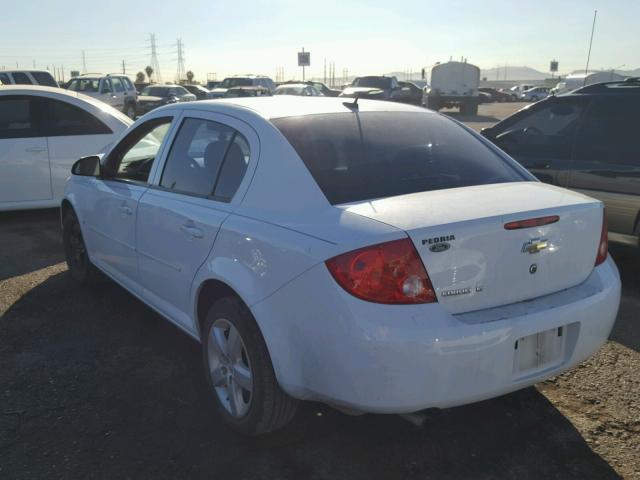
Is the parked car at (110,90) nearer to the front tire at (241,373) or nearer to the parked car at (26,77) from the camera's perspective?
the parked car at (26,77)

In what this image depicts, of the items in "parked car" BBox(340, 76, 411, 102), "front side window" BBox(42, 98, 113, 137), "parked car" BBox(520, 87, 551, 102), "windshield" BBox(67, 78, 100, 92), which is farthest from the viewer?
"parked car" BBox(520, 87, 551, 102)

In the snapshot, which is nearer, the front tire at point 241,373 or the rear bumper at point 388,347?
the rear bumper at point 388,347

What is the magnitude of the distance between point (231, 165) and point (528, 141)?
3.60 meters

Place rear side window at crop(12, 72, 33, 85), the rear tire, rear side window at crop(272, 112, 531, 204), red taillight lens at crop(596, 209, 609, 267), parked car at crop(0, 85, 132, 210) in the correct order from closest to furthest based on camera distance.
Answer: rear side window at crop(272, 112, 531, 204) → red taillight lens at crop(596, 209, 609, 267) → the rear tire → parked car at crop(0, 85, 132, 210) → rear side window at crop(12, 72, 33, 85)

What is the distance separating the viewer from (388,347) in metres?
2.25

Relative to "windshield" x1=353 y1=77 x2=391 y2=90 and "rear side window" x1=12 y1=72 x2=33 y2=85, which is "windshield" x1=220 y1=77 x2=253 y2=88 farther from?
"rear side window" x1=12 y1=72 x2=33 y2=85

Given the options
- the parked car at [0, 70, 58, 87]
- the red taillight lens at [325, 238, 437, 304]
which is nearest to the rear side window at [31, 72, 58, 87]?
the parked car at [0, 70, 58, 87]

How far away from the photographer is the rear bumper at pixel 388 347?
7.45 feet

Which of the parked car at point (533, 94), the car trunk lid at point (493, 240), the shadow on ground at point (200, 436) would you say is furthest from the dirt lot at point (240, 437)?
the parked car at point (533, 94)

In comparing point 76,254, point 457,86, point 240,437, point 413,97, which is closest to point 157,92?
point 413,97

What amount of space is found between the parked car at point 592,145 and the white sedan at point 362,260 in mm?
2036

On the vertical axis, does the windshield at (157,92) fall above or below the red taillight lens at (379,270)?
below

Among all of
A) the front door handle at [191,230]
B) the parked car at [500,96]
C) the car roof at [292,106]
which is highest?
the car roof at [292,106]

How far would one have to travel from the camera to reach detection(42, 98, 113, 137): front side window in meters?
7.34
